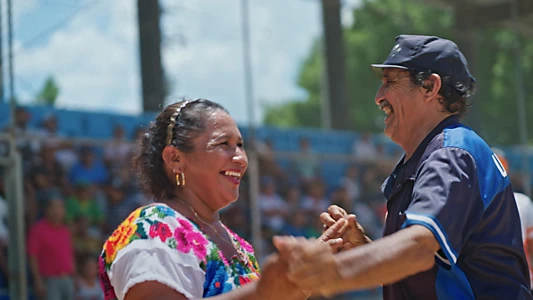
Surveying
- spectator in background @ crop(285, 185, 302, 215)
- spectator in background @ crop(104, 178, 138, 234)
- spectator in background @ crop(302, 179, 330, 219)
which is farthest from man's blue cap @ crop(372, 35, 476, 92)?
spectator in background @ crop(302, 179, 330, 219)

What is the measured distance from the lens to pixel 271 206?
29.2 ft

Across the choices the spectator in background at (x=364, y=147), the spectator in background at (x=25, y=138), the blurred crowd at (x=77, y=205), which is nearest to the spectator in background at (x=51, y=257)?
the blurred crowd at (x=77, y=205)

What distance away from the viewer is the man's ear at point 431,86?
2.30 meters

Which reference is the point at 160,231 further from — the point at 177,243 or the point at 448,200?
the point at 448,200

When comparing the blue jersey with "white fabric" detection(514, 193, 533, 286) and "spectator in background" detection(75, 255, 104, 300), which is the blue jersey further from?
"spectator in background" detection(75, 255, 104, 300)

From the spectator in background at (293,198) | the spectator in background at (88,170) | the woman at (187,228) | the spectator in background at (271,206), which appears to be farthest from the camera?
the spectator in background at (293,198)

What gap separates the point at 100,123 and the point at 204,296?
17.1ft

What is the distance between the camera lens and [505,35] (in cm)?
1189

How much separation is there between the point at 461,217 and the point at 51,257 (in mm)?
5141

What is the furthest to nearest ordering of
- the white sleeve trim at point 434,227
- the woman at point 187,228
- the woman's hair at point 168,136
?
the woman's hair at point 168,136
the woman at point 187,228
the white sleeve trim at point 434,227

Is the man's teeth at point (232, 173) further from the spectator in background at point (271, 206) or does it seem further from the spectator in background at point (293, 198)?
the spectator in background at point (293, 198)

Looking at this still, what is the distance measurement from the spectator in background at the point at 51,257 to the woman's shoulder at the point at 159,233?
4.35m

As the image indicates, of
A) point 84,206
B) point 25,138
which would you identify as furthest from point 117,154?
point 25,138

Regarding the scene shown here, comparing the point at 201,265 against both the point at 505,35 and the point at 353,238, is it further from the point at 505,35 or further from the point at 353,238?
the point at 505,35
